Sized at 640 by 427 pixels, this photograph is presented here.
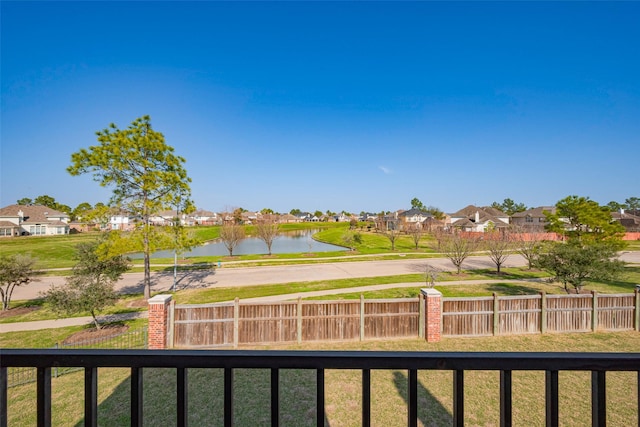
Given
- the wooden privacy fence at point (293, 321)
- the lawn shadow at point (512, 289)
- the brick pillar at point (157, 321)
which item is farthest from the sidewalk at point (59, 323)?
the lawn shadow at point (512, 289)

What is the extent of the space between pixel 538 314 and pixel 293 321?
312 inches

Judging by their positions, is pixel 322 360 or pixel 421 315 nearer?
pixel 322 360

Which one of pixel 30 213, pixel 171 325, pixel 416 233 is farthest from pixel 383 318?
pixel 30 213

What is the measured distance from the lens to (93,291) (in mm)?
9531

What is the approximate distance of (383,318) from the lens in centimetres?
915

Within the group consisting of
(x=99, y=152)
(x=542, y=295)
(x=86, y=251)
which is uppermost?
(x=99, y=152)

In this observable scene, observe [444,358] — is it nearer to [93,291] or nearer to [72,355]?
[72,355]

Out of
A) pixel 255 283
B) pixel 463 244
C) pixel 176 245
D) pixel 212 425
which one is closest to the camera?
pixel 212 425

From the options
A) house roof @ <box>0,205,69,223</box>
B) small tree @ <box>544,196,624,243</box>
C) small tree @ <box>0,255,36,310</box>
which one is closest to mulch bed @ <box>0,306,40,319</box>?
small tree @ <box>0,255,36,310</box>

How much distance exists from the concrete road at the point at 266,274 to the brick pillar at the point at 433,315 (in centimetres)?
943

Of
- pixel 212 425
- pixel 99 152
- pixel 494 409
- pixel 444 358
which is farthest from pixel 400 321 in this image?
pixel 99 152

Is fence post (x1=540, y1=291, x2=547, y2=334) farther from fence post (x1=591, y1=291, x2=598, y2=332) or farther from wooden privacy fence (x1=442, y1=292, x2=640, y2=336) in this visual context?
fence post (x1=591, y1=291, x2=598, y2=332)

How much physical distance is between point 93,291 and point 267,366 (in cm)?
1116

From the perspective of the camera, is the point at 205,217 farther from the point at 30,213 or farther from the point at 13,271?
the point at 13,271
